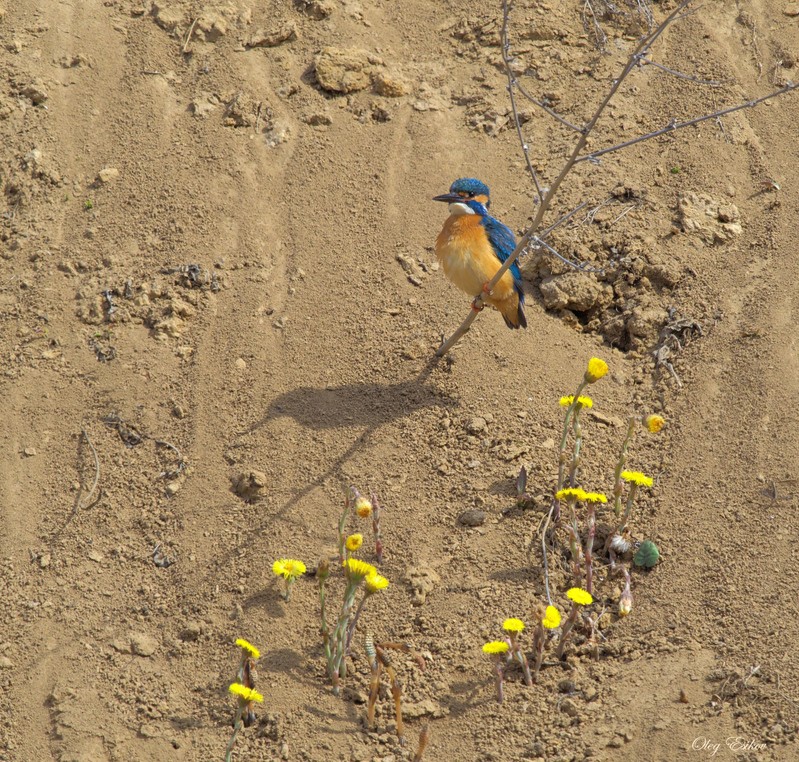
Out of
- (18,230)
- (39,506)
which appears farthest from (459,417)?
(18,230)

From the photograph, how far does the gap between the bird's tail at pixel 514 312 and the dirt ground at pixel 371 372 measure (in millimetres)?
123

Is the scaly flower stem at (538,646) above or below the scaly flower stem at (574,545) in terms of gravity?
below

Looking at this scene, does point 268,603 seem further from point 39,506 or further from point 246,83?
point 246,83

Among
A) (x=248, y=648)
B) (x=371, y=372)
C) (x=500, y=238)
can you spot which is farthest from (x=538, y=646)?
(x=500, y=238)

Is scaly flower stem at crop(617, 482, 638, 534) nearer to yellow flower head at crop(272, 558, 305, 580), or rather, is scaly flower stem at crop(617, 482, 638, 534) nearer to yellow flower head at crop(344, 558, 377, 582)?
yellow flower head at crop(344, 558, 377, 582)

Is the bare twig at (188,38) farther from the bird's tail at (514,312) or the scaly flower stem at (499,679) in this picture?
the scaly flower stem at (499,679)

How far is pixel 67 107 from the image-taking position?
645cm

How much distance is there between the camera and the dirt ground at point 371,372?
3939 mm

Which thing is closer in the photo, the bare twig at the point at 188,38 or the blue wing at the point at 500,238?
the blue wing at the point at 500,238

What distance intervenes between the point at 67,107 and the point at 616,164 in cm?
382

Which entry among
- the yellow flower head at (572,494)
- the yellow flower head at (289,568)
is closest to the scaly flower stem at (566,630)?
the yellow flower head at (572,494)

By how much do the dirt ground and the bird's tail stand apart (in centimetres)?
12

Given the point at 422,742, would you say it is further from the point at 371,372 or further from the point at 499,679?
the point at 371,372

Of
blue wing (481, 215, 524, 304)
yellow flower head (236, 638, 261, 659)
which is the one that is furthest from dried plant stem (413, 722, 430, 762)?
blue wing (481, 215, 524, 304)
